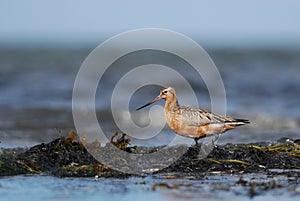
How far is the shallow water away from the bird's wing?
1575 millimetres

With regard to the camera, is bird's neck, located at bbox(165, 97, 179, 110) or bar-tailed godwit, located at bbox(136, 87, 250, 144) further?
bird's neck, located at bbox(165, 97, 179, 110)

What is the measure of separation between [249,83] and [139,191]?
1689 centimetres

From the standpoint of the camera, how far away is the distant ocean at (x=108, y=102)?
13.6 metres

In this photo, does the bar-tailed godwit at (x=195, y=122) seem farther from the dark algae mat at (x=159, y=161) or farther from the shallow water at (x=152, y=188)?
the shallow water at (x=152, y=188)

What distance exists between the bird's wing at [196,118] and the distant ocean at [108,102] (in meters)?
1.94

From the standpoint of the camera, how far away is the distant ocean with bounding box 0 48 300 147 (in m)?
13.6

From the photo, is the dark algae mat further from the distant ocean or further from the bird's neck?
the distant ocean

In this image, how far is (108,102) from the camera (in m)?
19.1

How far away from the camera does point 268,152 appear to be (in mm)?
9406

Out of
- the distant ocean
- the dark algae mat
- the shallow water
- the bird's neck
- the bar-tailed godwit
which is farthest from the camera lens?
the distant ocean

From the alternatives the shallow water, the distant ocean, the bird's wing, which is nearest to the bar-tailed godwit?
the bird's wing

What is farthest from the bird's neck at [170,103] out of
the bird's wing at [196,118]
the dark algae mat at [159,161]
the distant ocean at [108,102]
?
the distant ocean at [108,102]

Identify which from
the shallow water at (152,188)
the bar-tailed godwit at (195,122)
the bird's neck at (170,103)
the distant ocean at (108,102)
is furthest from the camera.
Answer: the distant ocean at (108,102)

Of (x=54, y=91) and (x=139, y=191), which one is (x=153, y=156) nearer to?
(x=139, y=191)
